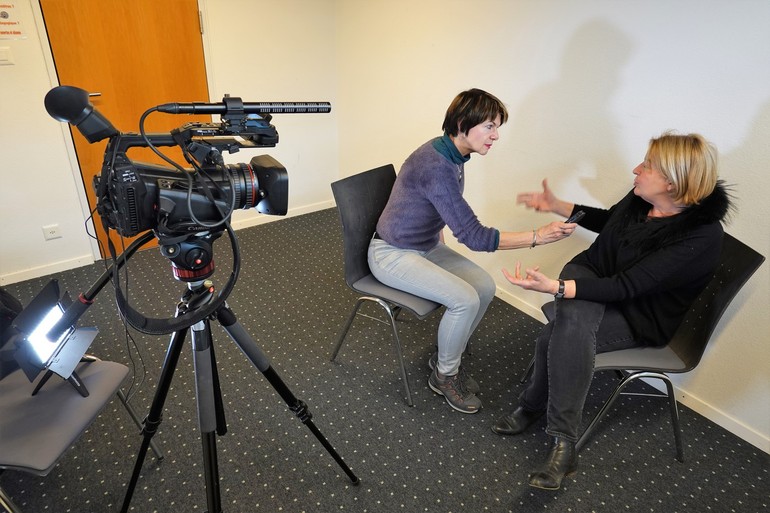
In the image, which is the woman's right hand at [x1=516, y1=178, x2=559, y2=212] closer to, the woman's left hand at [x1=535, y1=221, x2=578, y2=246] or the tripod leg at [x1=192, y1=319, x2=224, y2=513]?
the woman's left hand at [x1=535, y1=221, x2=578, y2=246]

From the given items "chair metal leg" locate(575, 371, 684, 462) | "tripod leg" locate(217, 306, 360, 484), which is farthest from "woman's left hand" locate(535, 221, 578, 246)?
"tripod leg" locate(217, 306, 360, 484)

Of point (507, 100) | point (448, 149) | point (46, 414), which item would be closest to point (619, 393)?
point (448, 149)

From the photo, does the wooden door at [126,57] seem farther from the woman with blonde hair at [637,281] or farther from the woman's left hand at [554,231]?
the woman with blonde hair at [637,281]

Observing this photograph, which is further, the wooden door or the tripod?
the wooden door

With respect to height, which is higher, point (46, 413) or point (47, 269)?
point (46, 413)

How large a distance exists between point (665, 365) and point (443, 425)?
820mm

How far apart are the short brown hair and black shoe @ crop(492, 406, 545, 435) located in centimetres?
111

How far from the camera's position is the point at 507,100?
231 centimetres

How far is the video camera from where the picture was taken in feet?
2.69

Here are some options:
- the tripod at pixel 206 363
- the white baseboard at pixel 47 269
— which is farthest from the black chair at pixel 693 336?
the white baseboard at pixel 47 269

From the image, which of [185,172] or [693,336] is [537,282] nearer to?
[693,336]

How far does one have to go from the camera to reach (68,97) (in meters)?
0.79

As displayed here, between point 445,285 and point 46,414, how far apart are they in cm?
128

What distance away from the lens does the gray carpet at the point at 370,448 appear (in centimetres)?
147
